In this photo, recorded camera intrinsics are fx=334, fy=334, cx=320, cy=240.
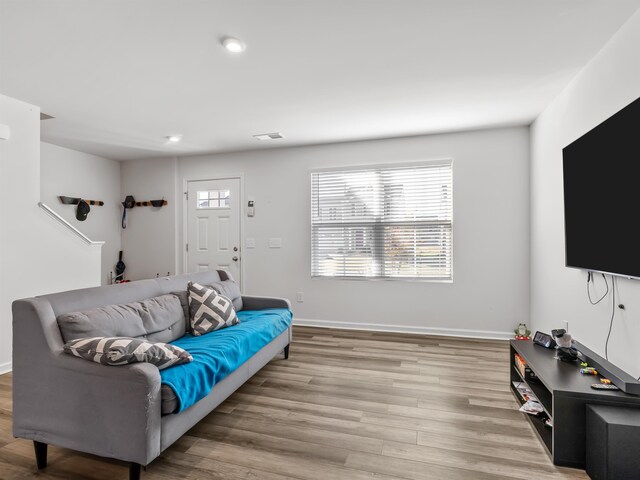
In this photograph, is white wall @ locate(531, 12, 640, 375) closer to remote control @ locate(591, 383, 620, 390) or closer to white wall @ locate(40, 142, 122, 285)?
remote control @ locate(591, 383, 620, 390)

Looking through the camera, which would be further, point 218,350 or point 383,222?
point 383,222

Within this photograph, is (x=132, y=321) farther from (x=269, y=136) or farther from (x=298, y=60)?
(x=269, y=136)

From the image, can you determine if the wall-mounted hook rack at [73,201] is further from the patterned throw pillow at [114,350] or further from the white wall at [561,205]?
the white wall at [561,205]

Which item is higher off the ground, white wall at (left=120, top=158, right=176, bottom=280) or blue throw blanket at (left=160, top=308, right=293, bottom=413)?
white wall at (left=120, top=158, right=176, bottom=280)

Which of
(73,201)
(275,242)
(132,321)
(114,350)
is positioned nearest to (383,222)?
(275,242)

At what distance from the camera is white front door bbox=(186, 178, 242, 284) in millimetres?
4953

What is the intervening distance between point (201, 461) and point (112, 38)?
262 centimetres

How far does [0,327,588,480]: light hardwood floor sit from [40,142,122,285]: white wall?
8.64 ft

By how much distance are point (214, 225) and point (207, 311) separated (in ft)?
8.61

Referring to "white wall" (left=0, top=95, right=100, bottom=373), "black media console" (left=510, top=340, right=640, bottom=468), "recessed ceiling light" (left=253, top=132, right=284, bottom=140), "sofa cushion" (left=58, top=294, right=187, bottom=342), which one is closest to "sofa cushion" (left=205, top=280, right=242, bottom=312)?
"sofa cushion" (left=58, top=294, right=187, bottom=342)

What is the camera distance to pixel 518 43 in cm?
224

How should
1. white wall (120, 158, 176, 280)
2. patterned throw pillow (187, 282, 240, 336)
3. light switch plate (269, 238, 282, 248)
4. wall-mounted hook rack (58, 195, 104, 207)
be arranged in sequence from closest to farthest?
patterned throw pillow (187, 282, 240, 336) < wall-mounted hook rack (58, 195, 104, 207) < light switch plate (269, 238, 282, 248) < white wall (120, 158, 176, 280)

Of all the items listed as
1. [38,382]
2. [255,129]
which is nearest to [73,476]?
[38,382]

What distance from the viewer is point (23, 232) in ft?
10.4
